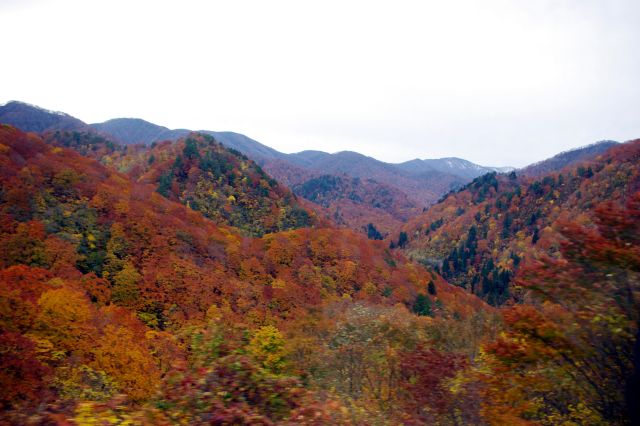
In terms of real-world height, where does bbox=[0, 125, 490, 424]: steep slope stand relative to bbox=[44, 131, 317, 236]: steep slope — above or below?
below

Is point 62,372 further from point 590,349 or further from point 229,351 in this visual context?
point 590,349

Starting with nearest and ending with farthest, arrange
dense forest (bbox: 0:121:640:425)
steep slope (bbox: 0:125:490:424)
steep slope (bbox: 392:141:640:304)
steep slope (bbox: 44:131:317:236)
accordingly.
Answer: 1. steep slope (bbox: 0:125:490:424)
2. dense forest (bbox: 0:121:640:425)
3. steep slope (bbox: 44:131:317:236)
4. steep slope (bbox: 392:141:640:304)

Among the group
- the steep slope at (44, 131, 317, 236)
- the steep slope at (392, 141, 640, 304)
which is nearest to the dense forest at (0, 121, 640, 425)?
the steep slope at (392, 141, 640, 304)

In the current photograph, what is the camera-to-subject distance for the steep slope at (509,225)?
367ft

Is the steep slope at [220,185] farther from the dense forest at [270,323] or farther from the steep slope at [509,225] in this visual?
the steep slope at [509,225]

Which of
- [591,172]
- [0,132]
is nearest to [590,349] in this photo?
[0,132]

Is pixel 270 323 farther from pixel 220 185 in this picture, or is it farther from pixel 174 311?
pixel 220 185

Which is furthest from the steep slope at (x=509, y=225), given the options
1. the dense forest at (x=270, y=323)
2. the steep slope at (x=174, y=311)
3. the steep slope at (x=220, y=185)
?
the steep slope at (x=220, y=185)

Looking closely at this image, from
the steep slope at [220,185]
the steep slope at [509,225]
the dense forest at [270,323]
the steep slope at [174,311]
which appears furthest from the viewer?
the steep slope at [509,225]

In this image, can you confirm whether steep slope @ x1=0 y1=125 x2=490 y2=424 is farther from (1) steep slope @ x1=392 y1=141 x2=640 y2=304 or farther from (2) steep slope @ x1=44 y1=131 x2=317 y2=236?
(1) steep slope @ x1=392 y1=141 x2=640 y2=304

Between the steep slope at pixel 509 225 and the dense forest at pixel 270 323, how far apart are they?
24.6 meters

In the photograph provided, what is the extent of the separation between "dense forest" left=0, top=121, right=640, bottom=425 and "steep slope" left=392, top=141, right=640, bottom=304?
80.8 feet

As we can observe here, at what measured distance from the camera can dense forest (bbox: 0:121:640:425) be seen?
22.1 feet

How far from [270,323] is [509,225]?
126 m
